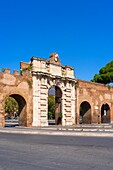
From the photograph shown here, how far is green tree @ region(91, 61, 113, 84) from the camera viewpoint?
136 ft

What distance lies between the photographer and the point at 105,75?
4184cm

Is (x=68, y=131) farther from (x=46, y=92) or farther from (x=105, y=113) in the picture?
(x=105, y=113)

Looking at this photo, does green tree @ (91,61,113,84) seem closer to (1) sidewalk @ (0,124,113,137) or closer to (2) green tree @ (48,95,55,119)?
(2) green tree @ (48,95,55,119)

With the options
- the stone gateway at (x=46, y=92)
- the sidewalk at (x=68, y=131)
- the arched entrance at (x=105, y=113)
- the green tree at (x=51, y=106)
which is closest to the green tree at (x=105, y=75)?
the arched entrance at (x=105, y=113)

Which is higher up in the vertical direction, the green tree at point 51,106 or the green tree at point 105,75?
the green tree at point 105,75

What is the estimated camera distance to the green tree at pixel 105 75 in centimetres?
4155

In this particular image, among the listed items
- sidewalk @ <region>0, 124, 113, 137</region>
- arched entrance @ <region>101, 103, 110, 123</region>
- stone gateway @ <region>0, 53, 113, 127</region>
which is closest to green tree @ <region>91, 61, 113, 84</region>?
arched entrance @ <region>101, 103, 110, 123</region>

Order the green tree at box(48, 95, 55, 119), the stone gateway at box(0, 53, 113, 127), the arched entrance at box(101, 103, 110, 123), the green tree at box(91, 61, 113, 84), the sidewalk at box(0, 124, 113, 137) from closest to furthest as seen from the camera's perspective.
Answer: the sidewalk at box(0, 124, 113, 137), the stone gateway at box(0, 53, 113, 127), the arched entrance at box(101, 103, 110, 123), the green tree at box(91, 61, 113, 84), the green tree at box(48, 95, 55, 119)

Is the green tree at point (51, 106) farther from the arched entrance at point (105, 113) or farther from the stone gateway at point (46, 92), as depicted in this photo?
the stone gateway at point (46, 92)

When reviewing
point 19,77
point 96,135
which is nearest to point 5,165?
point 96,135

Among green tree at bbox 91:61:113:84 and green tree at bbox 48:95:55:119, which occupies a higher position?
green tree at bbox 91:61:113:84

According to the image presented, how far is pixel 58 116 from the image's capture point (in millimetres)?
26250

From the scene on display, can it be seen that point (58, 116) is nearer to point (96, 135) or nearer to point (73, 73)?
point (73, 73)

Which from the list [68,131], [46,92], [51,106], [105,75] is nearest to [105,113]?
[105,75]
